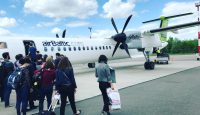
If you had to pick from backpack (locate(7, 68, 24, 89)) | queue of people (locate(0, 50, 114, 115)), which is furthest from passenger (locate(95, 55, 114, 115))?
backpack (locate(7, 68, 24, 89))

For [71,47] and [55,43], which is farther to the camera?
[71,47]

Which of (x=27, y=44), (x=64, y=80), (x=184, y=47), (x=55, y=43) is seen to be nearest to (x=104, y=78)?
(x=64, y=80)

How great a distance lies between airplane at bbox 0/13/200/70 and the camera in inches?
672

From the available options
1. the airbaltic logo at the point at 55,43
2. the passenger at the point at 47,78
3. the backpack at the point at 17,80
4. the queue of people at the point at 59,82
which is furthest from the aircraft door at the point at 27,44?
the passenger at the point at 47,78

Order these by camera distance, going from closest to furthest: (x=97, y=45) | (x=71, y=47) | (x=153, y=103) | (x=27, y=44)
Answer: (x=153, y=103), (x=27, y=44), (x=71, y=47), (x=97, y=45)

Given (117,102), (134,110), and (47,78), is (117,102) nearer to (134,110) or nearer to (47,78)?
(134,110)

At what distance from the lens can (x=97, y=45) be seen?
2302 centimetres

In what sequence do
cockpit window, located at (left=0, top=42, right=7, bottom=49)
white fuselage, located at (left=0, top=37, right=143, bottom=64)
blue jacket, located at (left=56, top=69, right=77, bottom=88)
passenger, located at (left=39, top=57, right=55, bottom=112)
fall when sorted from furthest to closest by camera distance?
1. white fuselage, located at (left=0, top=37, right=143, bottom=64)
2. cockpit window, located at (left=0, top=42, right=7, bottom=49)
3. passenger, located at (left=39, top=57, right=55, bottom=112)
4. blue jacket, located at (left=56, top=69, right=77, bottom=88)

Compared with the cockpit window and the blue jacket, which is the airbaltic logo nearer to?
the cockpit window

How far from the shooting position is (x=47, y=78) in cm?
703

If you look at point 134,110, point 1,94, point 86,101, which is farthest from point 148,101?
point 1,94

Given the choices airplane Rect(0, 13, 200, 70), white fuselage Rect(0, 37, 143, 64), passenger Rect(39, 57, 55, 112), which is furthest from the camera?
airplane Rect(0, 13, 200, 70)

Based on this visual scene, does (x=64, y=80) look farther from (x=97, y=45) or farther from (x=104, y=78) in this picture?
(x=97, y=45)

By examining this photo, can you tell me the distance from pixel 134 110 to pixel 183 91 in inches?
156
